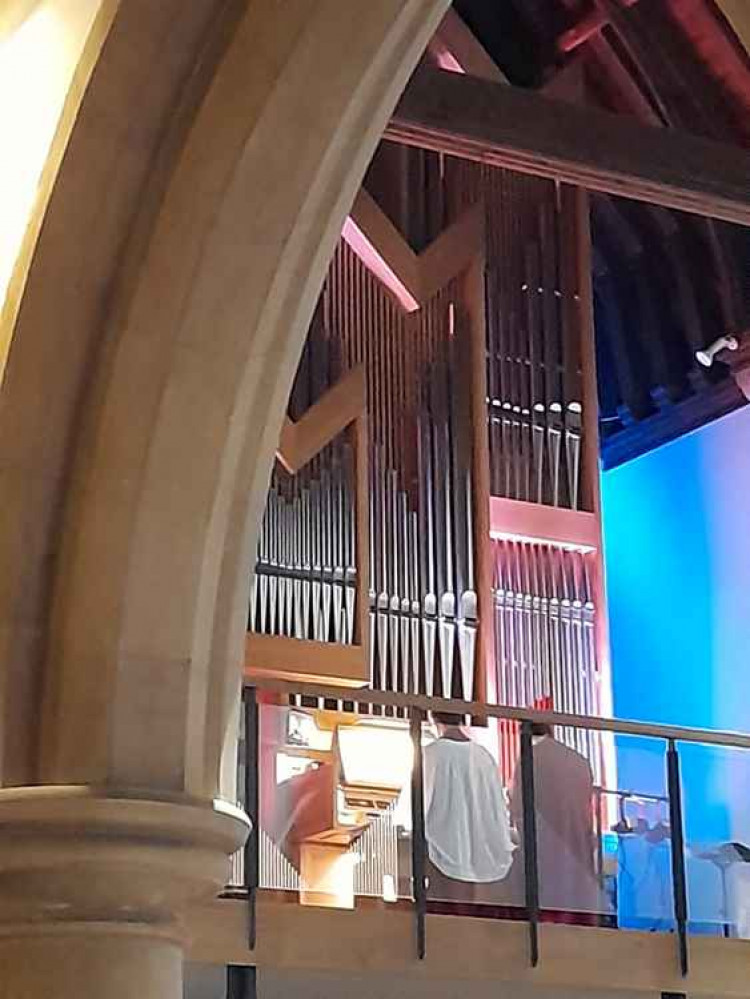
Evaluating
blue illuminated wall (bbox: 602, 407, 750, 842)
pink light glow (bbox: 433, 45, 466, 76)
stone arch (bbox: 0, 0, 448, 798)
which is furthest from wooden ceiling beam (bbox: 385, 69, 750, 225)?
stone arch (bbox: 0, 0, 448, 798)

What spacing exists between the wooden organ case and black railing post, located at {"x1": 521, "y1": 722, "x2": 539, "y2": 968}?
128 centimetres

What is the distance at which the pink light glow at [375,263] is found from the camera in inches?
413

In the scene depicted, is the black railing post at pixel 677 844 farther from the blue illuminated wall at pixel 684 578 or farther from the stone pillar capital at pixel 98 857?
the stone pillar capital at pixel 98 857

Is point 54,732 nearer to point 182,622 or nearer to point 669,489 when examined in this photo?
point 182,622

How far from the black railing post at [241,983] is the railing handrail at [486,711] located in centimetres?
111

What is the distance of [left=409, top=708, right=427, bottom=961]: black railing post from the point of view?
8.01 m

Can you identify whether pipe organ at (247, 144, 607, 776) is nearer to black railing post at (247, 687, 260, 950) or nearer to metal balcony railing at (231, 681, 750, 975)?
metal balcony railing at (231, 681, 750, 975)

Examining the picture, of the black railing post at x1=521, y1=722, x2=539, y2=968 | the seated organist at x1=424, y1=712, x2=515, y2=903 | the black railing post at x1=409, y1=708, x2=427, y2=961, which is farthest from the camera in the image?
the black railing post at x1=521, y1=722, x2=539, y2=968

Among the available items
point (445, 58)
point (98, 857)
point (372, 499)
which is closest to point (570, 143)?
point (372, 499)

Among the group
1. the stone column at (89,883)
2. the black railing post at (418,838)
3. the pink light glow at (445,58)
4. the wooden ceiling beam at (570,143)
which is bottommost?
the stone column at (89,883)

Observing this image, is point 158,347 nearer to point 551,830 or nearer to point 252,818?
point 252,818

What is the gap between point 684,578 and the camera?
12.3m

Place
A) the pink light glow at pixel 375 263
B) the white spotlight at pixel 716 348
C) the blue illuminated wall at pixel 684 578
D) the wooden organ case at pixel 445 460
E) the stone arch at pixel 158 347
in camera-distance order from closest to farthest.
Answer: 1. the stone arch at pixel 158 347
2. the wooden organ case at pixel 445 460
3. the pink light glow at pixel 375 263
4. the white spotlight at pixel 716 348
5. the blue illuminated wall at pixel 684 578

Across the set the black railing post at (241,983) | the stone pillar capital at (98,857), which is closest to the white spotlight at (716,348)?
the black railing post at (241,983)
